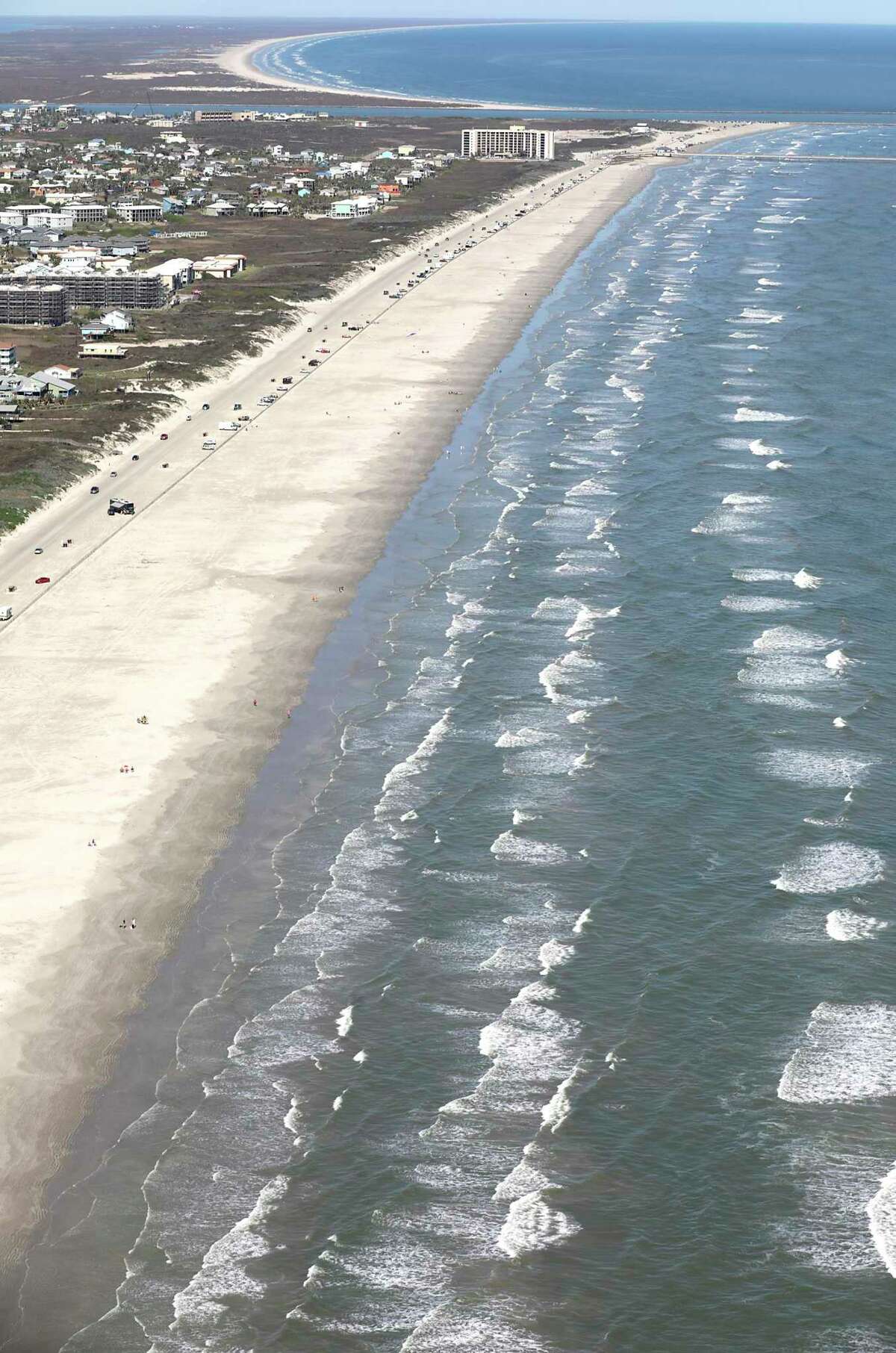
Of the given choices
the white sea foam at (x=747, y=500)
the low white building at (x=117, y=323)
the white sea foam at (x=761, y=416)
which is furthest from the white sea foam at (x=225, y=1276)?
the low white building at (x=117, y=323)

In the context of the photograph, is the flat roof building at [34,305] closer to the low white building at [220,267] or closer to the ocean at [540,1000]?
the low white building at [220,267]

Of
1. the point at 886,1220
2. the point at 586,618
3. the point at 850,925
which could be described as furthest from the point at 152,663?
the point at 886,1220

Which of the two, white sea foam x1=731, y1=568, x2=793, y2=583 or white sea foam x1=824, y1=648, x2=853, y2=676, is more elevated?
white sea foam x1=731, y1=568, x2=793, y2=583

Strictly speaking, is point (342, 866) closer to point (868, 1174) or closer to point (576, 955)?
point (576, 955)

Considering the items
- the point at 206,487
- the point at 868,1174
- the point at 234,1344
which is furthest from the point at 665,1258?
the point at 206,487

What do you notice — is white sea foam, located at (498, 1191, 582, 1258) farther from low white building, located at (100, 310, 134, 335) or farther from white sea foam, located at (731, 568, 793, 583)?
low white building, located at (100, 310, 134, 335)

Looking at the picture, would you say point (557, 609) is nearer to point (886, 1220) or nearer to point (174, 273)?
point (886, 1220)

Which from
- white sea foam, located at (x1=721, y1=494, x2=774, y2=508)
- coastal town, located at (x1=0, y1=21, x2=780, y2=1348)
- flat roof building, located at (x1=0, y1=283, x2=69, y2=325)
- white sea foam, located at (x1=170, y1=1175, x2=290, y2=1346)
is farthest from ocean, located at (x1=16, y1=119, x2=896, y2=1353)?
flat roof building, located at (x1=0, y1=283, x2=69, y2=325)
